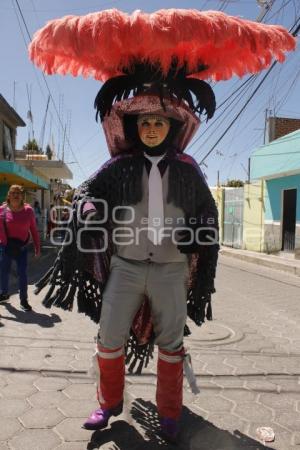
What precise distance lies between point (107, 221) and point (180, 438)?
125 cm

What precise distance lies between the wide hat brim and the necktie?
315mm

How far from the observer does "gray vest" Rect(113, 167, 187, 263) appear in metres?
2.42

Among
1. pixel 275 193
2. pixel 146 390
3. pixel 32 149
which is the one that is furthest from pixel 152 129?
pixel 32 149

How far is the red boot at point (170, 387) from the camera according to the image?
7.84ft

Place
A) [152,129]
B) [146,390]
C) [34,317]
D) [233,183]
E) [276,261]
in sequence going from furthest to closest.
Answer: [233,183], [276,261], [34,317], [146,390], [152,129]

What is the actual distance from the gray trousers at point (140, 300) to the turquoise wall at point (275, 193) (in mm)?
12724

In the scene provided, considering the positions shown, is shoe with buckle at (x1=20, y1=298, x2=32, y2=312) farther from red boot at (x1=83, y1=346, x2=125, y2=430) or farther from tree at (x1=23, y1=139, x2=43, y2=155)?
tree at (x1=23, y1=139, x2=43, y2=155)

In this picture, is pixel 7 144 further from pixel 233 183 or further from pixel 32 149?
pixel 233 183

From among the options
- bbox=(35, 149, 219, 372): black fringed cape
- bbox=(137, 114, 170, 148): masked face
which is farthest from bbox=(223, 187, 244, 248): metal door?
bbox=(137, 114, 170, 148): masked face

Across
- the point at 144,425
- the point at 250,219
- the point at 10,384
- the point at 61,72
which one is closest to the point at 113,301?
the point at 144,425

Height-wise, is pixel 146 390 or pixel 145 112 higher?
pixel 145 112

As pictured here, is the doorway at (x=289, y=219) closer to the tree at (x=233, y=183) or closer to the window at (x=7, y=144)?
the window at (x=7, y=144)

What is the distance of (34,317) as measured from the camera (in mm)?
5004

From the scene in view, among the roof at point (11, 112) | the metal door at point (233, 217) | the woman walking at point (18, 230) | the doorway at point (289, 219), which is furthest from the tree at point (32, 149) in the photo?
the woman walking at point (18, 230)
